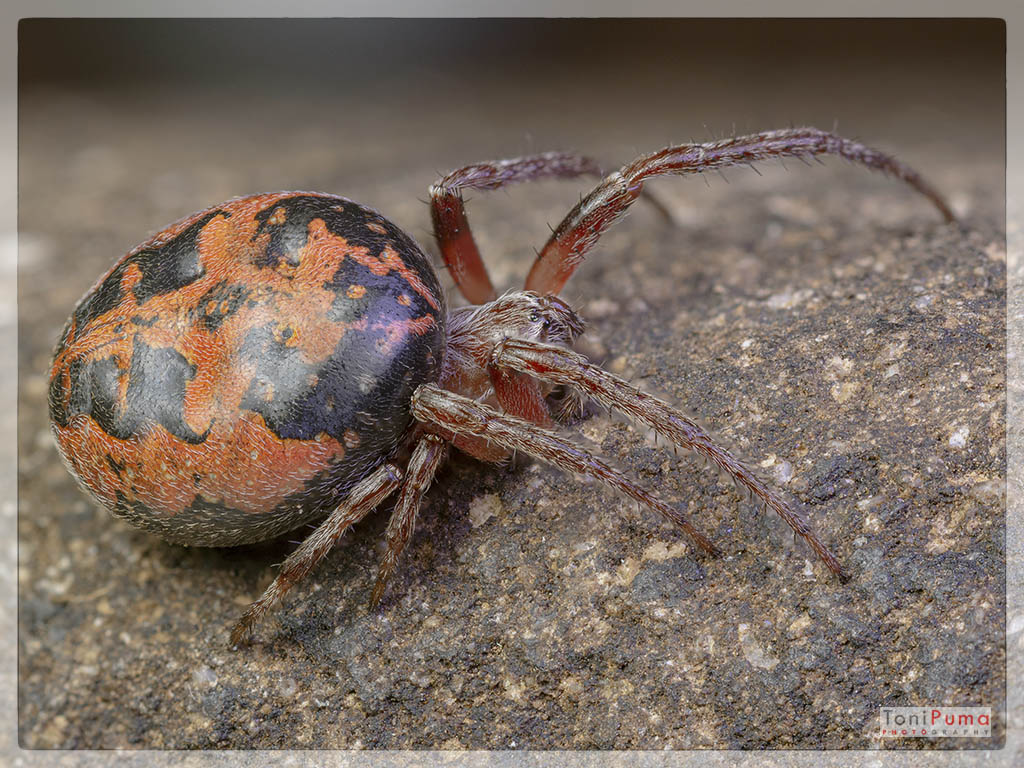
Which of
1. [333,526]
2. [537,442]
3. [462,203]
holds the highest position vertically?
[462,203]

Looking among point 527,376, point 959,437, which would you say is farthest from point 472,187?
point 959,437

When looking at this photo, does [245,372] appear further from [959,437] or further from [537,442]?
[959,437]

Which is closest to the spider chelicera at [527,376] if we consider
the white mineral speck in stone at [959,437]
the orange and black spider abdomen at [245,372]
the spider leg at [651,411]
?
the spider leg at [651,411]

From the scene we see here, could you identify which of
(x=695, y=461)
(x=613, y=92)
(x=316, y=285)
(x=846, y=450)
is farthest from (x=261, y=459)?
(x=613, y=92)

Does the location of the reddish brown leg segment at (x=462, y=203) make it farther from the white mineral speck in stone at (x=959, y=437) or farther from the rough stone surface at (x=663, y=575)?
the white mineral speck in stone at (x=959, y=437)

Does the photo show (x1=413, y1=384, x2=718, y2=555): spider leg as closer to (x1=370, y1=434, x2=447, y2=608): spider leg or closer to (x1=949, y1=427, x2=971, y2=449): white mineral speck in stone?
(x1=370, y1=434, x2=447, y2=608): spider leg

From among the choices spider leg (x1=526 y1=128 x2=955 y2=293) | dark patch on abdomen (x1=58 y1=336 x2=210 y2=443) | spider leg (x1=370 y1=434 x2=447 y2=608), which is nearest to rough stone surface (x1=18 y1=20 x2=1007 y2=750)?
spider leg (x1=370 y1=434 x2=447 y2=608)

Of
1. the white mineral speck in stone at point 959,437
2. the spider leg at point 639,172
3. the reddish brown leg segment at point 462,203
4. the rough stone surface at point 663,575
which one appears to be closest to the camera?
the rough stone surface at point 663,575

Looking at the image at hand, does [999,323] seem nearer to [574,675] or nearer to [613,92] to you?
[574,675]
